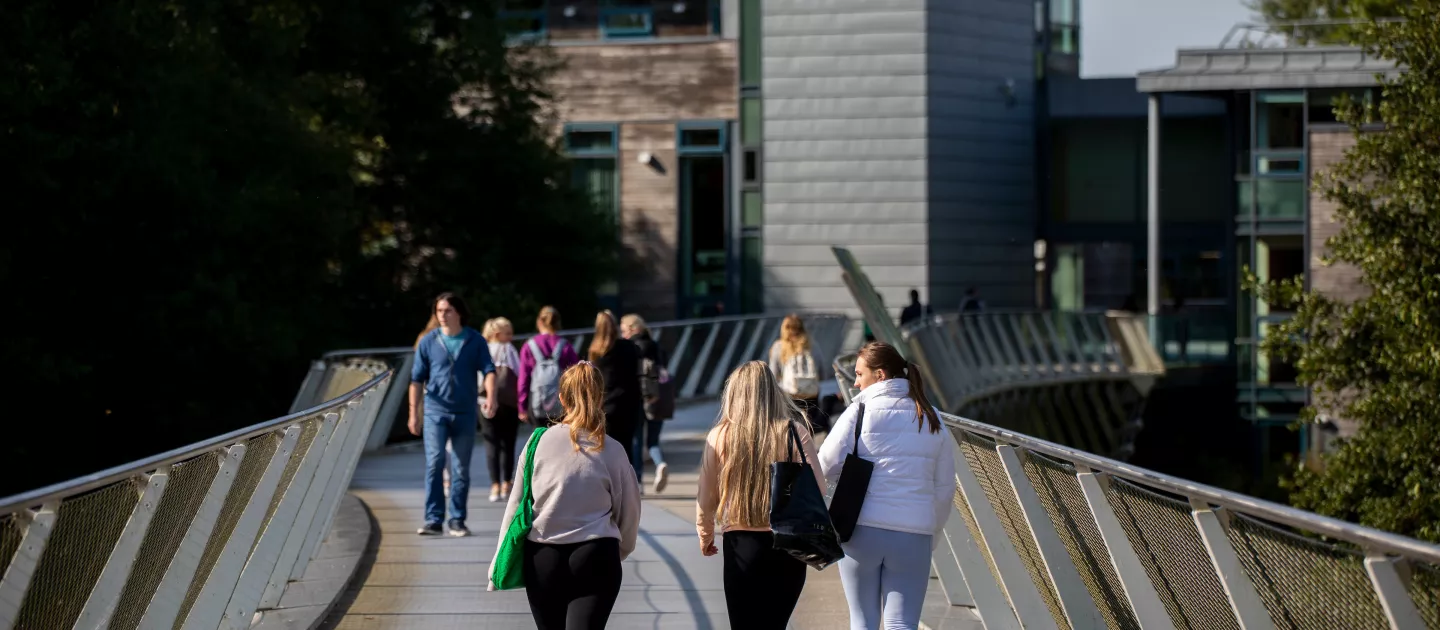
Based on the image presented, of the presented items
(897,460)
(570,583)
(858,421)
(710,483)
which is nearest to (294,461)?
(570,583)

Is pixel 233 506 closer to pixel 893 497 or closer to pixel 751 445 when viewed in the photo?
pixel 751 445

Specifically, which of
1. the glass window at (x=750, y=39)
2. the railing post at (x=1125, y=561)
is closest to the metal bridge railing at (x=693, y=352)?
the glass window at (x=750, y=39)

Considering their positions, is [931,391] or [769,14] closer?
[931,391]

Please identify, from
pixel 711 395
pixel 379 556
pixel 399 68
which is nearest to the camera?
pixel 379 556

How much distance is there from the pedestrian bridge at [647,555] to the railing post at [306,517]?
20mm

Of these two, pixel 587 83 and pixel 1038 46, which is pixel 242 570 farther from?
pixel 1038 46

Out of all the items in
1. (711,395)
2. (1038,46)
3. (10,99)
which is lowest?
(711,395)

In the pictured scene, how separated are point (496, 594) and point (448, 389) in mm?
1799

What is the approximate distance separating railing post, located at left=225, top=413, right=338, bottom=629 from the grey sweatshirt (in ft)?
5.39

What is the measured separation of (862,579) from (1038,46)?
31552 millimetres

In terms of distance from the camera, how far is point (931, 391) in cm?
2241

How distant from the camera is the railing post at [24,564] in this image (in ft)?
14.2

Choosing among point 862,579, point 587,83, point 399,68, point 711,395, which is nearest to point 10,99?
point 711,395

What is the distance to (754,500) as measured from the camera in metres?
6.16
